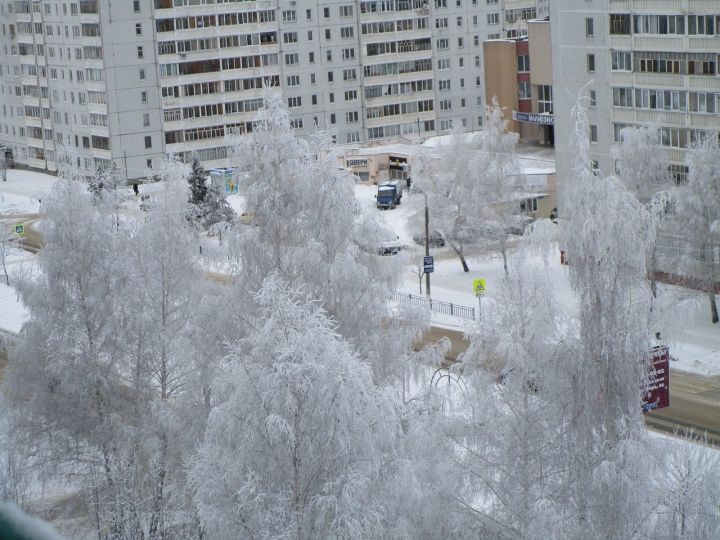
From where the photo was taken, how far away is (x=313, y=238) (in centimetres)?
2203

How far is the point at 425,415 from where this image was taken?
19.7m

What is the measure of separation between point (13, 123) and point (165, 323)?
230ft

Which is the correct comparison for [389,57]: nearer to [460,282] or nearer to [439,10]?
[439,10]

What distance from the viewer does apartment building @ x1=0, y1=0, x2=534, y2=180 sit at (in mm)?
76875

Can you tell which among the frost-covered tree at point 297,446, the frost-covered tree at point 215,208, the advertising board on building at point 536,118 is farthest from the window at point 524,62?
the frost-covered tree at point 297,446

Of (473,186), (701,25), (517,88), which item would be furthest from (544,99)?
(701,25)

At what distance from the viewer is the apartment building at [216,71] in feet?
252

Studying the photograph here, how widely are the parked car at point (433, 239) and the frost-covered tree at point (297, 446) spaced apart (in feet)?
125

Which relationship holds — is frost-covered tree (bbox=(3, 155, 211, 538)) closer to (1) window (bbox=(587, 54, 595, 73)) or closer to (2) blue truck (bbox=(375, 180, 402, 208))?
(1) window (bbox=(587, 54, 595, 73))

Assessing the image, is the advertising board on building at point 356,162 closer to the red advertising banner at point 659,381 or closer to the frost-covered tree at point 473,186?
the frost-covered tree at point 473,186

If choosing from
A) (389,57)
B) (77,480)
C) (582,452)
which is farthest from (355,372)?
(389,57)

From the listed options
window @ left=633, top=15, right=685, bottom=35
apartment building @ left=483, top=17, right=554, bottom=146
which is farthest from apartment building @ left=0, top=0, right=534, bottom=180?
window @ left=633, top=15, right=685, bottom=35

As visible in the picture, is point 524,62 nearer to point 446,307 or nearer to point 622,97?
point 622,97

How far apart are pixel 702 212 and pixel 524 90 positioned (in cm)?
3977
